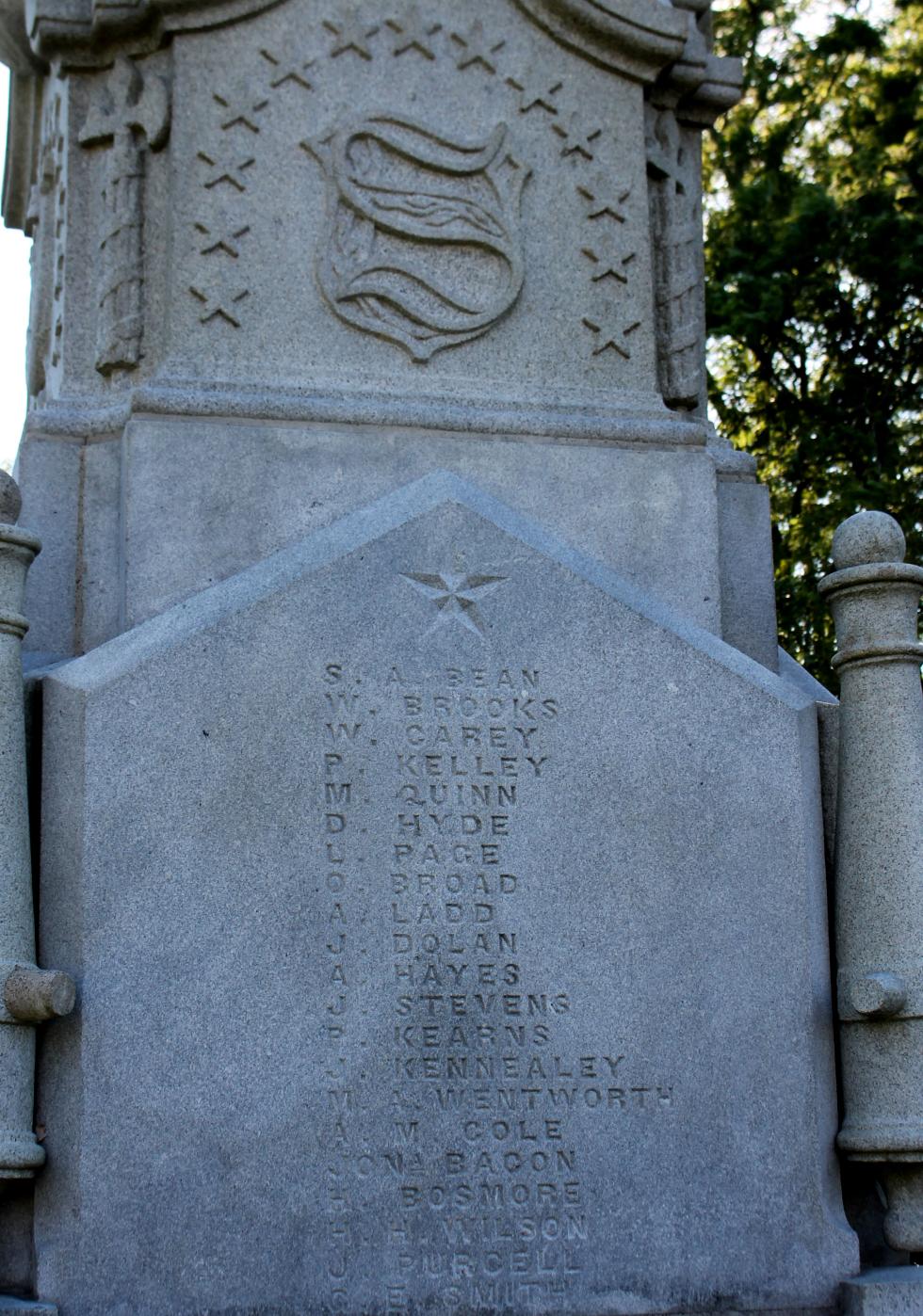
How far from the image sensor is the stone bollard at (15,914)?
17.5ft

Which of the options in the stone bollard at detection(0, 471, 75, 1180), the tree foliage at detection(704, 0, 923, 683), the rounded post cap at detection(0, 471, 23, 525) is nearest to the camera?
the stone bollard at detection(0, 471, 75, 1180)

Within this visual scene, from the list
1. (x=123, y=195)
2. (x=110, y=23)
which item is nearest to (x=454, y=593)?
(x=123, y=195)

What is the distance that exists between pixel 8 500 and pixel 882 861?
3.04 metres

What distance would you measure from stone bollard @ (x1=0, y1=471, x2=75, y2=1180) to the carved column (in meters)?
1.17

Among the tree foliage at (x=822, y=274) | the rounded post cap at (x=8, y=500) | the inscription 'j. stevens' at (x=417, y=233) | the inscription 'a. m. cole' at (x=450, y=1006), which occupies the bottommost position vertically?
the inscription 'a. m. cole' at (x=450, y=1006)

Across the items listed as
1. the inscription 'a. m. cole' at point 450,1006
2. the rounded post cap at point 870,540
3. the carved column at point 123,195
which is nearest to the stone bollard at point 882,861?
the rounded post cap at point 870,540

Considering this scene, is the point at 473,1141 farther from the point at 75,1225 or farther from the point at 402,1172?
the point at 75,1225

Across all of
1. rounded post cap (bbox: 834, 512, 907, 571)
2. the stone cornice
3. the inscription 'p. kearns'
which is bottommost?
the inscription 'p. kearns'

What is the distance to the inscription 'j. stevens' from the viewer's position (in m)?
6.99

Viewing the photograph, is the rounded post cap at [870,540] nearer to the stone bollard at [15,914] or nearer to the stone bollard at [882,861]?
the stone bollard at [882,861]

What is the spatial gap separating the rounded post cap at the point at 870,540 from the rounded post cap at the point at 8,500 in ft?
9.05

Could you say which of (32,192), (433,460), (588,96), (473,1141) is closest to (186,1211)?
(473,1141)

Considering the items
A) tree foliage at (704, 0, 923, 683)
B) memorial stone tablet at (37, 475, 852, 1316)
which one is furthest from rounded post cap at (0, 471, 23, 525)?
tree foliage at (704, 0, 923, 683)

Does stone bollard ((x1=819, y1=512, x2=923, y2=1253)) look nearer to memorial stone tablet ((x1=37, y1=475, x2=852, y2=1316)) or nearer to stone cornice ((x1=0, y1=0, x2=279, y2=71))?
memorial stone tablet ((x1=37, y1=475, x2=852, y2=1316))
